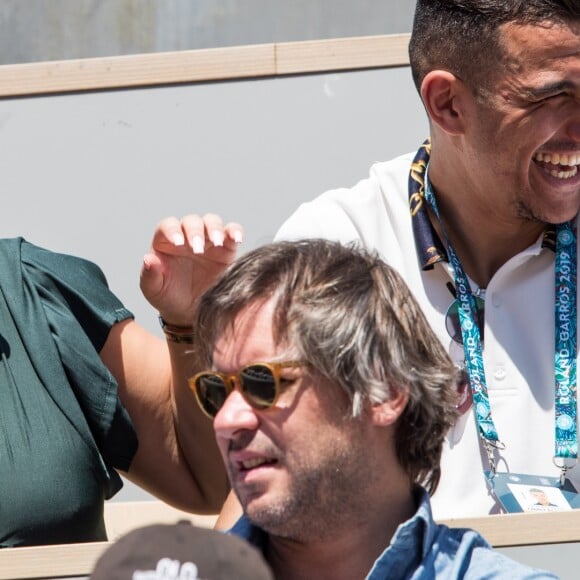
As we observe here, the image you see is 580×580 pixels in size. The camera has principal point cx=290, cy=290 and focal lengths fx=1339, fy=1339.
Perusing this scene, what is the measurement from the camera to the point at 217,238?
217 centimetres

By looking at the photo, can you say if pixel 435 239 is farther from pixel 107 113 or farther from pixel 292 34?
pixel 292 34

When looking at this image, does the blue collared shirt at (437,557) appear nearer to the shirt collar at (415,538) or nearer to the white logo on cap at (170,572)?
the shirt collar at (415,538)

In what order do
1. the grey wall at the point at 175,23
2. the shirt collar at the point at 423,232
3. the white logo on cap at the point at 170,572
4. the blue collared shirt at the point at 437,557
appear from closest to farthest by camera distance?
the white logo on cap at the point at 170,572 → the blue collared shirt at the point at 437,557 → the shirt collar at the point at 423,232 → the grey wall at the point at 175,23

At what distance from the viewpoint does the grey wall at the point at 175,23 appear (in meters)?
4.04

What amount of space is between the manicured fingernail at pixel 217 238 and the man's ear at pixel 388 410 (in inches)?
19.8

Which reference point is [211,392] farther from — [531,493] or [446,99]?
[446,99]

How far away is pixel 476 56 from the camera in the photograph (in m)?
2.45

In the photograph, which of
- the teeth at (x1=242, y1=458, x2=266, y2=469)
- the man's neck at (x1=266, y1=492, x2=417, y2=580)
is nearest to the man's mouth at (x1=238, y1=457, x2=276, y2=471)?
the teeth at (x1=242, y1=458, x2=266, y2=469)

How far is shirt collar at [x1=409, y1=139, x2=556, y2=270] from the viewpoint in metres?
2.45

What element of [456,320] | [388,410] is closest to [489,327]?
[456,320]

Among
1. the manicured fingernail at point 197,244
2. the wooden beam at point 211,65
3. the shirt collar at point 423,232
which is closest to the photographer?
the manicured fingernail at point 197,244

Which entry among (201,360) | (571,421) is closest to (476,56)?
(571,421)

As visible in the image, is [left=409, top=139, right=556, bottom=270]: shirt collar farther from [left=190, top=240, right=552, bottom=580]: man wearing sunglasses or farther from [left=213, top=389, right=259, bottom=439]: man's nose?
[left=213, top=389, right=259, bottom=439]: man's nose

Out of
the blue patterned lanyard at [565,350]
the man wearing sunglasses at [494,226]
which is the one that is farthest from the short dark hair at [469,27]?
the blue patterned lanyard at [565,350]
